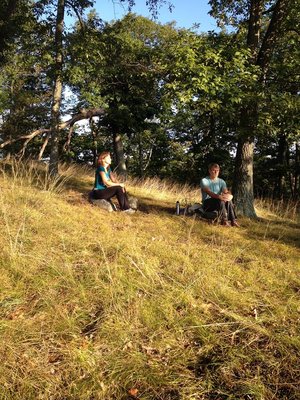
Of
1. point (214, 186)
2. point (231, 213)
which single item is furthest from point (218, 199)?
point (214, 186)

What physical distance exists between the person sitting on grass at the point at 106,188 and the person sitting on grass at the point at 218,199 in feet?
4.92

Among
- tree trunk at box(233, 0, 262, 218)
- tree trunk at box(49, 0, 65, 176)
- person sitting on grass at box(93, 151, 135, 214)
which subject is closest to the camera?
person sitting on grass at box(93, 151, 135, 214)

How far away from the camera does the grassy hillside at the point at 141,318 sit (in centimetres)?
249

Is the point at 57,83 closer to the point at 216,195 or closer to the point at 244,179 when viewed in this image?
the point at 216,195

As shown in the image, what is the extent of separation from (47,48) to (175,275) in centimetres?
670

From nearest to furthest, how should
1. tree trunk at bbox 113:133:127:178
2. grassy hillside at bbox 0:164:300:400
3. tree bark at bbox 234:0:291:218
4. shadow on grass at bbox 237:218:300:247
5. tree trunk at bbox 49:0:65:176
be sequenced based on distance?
grassy hillside at bbox 0:164:300:400 < shadow on grass at bbox 237:218:300:247 < tree bark at bbox 234:0:291:218 < tree trunk at bbox 49:0:65:176 < tree trunk at bbox 113:133:127:178

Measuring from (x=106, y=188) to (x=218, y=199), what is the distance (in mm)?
2236

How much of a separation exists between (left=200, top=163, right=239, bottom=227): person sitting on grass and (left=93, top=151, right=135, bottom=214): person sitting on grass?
150 centimetres

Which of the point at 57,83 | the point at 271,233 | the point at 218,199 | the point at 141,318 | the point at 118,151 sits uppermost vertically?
the point at 57,83

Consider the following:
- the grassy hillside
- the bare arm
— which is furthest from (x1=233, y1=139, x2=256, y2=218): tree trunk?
the grassy hillside

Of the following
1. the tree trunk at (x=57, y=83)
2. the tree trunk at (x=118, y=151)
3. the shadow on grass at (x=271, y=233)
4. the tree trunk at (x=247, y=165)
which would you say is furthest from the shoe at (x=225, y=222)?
the tree trunk at (x=118, y=151)

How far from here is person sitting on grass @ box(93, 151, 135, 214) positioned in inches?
286

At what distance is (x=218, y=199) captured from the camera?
686cm

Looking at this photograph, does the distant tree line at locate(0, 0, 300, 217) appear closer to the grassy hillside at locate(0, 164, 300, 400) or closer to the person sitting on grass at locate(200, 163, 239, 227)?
the person sitting on grass at locate(200, 163, 239, 227)
